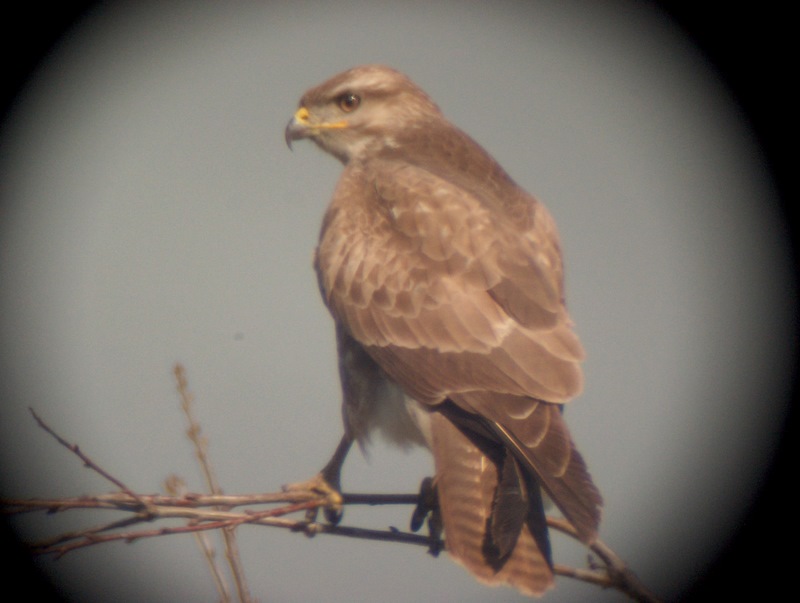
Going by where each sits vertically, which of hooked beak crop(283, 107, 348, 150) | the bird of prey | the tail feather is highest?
hooked beak crop(283, 107, 348, 150)

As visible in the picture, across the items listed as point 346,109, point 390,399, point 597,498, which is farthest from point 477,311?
point 346,109

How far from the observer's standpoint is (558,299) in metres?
3.72

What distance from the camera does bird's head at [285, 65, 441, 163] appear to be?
16.7 feet

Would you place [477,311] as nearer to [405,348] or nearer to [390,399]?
[405,348]

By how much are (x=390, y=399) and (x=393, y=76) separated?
2.28 m

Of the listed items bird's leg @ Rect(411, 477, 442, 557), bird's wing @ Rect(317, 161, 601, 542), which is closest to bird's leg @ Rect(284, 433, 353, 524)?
bird's leg @ Rect(411, 477, 442, 557)

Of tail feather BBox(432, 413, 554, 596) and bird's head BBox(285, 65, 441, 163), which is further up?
bird's head BBox(285, 65, 441, 163)

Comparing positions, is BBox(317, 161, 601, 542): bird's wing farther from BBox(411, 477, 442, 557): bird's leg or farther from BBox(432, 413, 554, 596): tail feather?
BBox(411, 477, 442, 557): bird's leg

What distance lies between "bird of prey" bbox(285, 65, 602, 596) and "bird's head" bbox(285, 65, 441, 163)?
7.6 inches

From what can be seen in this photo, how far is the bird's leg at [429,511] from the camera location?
383 cm

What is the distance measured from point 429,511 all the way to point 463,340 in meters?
0.98

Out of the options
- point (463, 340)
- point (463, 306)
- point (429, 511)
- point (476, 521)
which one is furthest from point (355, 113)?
point (476, 521)

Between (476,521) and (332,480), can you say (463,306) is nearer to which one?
(476,521)

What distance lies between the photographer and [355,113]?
5.15 metres
